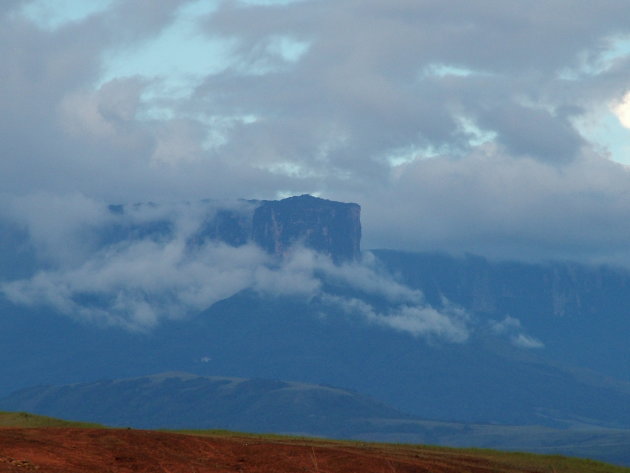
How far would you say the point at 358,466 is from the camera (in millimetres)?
57125

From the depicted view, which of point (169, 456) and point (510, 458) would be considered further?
point (510, 458)

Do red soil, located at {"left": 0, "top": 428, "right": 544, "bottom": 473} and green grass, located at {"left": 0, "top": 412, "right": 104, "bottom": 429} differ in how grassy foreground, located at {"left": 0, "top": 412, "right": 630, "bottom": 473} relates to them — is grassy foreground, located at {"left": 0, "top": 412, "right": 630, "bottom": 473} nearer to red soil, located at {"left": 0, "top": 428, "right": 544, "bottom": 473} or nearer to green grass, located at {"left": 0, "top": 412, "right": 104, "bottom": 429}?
green grass, located at {"left": 0, "top": 412, "right": 104, "bottom": 429}

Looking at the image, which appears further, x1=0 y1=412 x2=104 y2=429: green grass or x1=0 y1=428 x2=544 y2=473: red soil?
x1=0 y1=412 x2=104 y2=429: green grass

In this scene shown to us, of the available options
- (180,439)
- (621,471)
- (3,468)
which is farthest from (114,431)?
(621,471)

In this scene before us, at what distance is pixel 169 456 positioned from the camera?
181 ft

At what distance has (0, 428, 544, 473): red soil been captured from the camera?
50906 mm

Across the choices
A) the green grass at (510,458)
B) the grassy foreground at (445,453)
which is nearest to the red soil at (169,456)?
the grassy foreground at (445,453)

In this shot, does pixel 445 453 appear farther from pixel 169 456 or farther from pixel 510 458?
pixel 169 456

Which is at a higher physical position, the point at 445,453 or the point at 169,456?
the point at 169,456

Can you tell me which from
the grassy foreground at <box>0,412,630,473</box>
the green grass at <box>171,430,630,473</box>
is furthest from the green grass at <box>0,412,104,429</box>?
the green grass at <box>171,430,630,473</box>

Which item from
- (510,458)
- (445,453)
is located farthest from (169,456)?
(510,458)

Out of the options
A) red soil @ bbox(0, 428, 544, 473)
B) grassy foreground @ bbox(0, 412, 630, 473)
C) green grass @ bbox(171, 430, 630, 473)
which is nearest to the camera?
red soil @ bbox(0, 428, 544, 473)

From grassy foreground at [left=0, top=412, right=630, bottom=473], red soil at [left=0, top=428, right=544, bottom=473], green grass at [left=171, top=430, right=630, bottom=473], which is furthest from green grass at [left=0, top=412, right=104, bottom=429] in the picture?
red soil at [left=0, top=428, right=544, bottom=473]

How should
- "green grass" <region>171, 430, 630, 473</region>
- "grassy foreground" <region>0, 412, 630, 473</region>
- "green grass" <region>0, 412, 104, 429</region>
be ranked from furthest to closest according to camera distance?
"green grass" <region>171, 430, 630, 473</region>, "green grass" <region>0, 412, 104, 429</region>, "grassy foreground" <region>0, 412, 630, 473</region>
